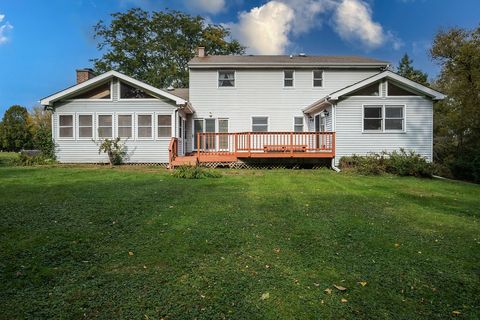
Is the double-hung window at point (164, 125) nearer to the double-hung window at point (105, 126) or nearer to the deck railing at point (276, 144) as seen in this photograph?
the deck railing at point (276, 144)

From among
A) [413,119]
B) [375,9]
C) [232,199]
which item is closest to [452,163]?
[413,119]

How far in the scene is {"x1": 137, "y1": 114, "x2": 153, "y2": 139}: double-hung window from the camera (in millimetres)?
16766

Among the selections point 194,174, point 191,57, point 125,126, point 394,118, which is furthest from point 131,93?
point 191,57

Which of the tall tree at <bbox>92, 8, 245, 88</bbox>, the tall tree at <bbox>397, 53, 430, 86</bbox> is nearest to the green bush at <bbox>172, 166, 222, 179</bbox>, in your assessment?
the tall tree at <bbox>92, 8, 245, 88</bbox>

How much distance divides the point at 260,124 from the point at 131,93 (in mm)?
7407

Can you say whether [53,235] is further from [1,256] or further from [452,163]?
[452,163]

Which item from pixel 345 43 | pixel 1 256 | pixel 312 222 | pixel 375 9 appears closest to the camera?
pixel 1 256

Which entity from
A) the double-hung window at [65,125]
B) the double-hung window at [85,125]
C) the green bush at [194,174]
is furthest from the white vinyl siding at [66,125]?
the green bush at [194,174]

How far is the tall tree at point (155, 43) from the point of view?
113 feet

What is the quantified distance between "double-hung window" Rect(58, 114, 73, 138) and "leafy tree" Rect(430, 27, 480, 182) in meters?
19.1

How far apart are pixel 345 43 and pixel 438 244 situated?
27539 millimetres

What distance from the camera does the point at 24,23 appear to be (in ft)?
53.5

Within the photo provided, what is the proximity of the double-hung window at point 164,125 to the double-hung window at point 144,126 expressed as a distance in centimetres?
41

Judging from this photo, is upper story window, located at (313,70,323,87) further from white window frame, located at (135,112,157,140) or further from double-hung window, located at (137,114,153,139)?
double-hung window, located at (137,114,153,139)
